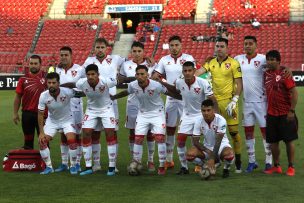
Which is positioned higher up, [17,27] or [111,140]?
[17,27]

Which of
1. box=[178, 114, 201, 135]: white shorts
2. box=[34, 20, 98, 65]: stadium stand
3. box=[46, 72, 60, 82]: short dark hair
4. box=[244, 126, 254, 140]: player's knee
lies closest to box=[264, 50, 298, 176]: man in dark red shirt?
box=[244, 126, 254, 140]: player's knee

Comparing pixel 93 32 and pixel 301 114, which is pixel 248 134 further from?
pixel 93 32

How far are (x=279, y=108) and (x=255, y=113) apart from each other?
0.57 meters

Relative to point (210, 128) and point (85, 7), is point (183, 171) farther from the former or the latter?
point (85, 7)

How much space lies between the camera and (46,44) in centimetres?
4206

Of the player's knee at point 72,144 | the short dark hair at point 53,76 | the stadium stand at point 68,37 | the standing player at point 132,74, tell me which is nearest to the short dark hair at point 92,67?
the short dark hair at point 53,76

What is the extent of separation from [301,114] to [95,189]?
40.1ft

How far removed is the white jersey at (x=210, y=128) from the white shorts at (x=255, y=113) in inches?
27.3

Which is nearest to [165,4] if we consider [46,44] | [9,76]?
[46,44]

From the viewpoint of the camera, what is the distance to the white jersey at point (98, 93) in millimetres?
9992

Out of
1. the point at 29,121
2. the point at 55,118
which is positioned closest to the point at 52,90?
the point at 55,118

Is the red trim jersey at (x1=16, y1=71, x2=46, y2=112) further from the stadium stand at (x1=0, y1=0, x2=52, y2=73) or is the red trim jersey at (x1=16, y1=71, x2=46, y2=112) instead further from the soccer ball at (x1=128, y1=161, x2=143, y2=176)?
the stadium stand at (x1=0, y1=0, x2=52, y2=73)

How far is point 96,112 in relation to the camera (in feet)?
33.3

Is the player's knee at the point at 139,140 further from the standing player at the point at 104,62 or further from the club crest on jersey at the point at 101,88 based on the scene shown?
the club crest on jersey at the point at 101,88
